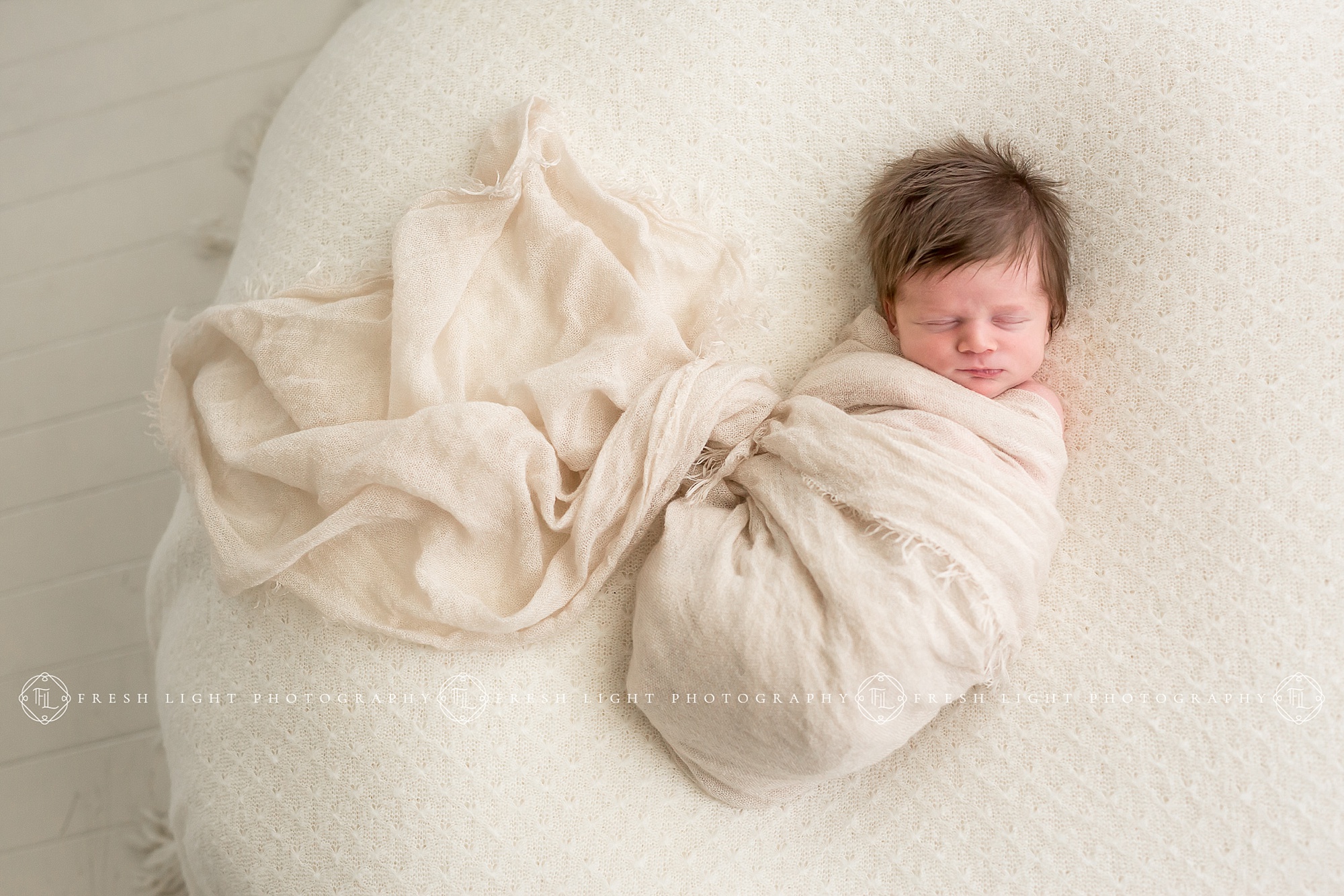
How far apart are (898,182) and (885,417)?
1.06ft

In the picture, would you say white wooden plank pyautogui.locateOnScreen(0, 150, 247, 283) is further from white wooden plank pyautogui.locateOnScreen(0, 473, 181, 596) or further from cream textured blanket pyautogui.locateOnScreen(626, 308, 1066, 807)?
cream textured blanket pyautogui.locateOnScreen(626, 308, 1066, 807)

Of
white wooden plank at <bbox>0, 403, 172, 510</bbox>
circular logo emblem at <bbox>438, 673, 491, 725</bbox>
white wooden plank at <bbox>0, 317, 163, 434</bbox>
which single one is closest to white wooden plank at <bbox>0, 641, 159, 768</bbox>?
white wooden plank at <bbox>0, 403, 172, 510</bbox>

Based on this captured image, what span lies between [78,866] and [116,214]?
1.27 meters

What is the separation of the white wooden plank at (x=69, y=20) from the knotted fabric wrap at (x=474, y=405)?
1.13 meters

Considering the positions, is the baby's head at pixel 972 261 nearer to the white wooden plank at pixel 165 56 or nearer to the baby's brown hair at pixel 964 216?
the baby's brown hair at pixel 964 216

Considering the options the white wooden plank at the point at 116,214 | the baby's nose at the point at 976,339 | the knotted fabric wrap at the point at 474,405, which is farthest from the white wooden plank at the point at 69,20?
the baby's nose at the point at 976,339

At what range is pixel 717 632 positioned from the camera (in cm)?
102

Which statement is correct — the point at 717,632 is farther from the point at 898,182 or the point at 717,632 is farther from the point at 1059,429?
the point at 898,182

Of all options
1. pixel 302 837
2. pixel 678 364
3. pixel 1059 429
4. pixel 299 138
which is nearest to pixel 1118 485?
pixel 1059 429

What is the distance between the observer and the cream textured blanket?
997mm

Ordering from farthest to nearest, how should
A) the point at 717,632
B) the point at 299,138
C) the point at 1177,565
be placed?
the point at 299,138
the point at 1177,565
the point at 717,632

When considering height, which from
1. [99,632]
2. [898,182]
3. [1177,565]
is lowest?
[99,632]

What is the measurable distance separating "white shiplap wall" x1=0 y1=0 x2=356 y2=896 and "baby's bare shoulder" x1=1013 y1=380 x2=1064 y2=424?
Result: 5.12 ft


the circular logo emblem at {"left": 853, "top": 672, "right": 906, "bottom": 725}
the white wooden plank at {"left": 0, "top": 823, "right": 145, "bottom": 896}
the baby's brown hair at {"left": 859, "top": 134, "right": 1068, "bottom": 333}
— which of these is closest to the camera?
the circular logo emblem at {"left": 853, "top": 672, "right": 906, "bottom": 725}
